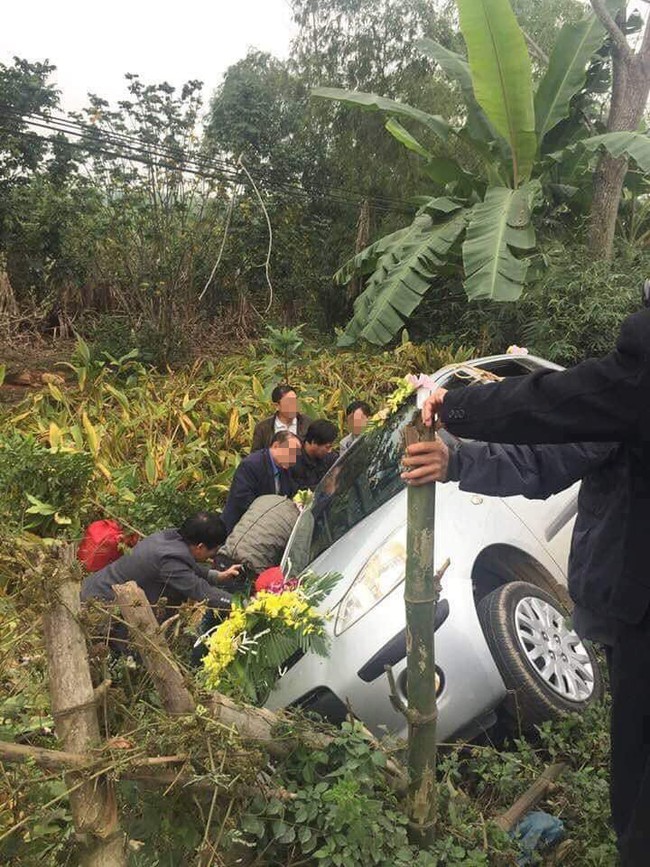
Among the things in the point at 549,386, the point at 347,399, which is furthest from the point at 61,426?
the point at 549,386

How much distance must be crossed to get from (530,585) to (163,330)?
7653 mm

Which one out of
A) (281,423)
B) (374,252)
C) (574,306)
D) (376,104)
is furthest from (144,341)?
(574,306)

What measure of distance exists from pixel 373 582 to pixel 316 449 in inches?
79.9

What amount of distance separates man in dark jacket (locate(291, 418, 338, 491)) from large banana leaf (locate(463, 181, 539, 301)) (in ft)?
8.57

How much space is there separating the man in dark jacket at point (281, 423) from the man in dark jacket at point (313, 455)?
1.12ft

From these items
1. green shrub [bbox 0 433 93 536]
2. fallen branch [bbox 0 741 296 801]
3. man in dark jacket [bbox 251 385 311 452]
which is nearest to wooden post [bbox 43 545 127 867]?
fallen branch [bbox 0 741 296 801]

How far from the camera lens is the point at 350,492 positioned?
3682 mm

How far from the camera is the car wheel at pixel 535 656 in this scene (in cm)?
274

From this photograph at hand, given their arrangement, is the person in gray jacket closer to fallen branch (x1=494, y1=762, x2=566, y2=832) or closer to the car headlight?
the car headlight

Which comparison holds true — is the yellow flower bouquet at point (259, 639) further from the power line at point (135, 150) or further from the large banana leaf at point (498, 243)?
the power line at point (135, 150)

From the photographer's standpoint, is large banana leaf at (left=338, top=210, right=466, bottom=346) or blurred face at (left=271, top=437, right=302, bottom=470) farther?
large banana leaf at (left=338, top=210, right=466, bottom=346)

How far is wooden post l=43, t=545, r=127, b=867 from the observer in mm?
1426

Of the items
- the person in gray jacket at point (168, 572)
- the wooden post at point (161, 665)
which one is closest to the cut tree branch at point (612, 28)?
the person in gray jacket at point (168, 572)

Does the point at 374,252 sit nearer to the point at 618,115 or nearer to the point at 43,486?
the point at 618,115
